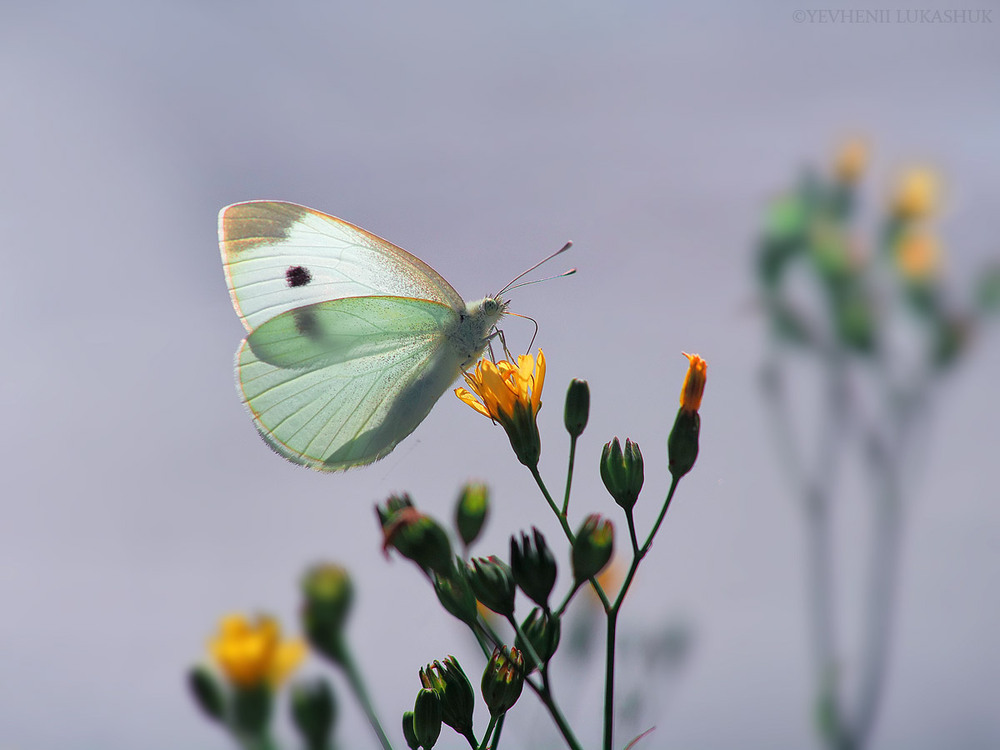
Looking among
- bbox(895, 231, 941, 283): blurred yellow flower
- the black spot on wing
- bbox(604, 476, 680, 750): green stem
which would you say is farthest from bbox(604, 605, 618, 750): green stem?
bbox(895, 231, 941, 283): blurred yellow flower

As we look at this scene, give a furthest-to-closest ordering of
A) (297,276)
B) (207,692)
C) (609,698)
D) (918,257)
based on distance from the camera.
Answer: (918,257) → (297,276) → (207,692) → (609,698)

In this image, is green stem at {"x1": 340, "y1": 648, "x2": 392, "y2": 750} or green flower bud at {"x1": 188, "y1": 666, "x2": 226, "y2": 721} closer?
green stem at {"x1": 340, "y1": 648, "x2": 392, "y2": 750}

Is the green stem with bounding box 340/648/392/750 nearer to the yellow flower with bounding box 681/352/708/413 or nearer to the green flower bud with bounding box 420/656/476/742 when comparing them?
the green flower bud with bounding box 420/656/476/742

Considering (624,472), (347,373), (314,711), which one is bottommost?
(314,711)

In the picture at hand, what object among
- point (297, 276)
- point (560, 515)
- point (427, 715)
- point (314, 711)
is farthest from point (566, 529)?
point (297, 276)

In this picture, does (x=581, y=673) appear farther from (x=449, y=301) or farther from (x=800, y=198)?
(x=800, y=198)

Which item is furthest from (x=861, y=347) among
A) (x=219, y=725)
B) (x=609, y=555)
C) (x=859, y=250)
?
(x=219, y=725)

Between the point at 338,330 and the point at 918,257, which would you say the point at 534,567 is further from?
the point at 918,257

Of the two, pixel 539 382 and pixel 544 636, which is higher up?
pixel 539 382
